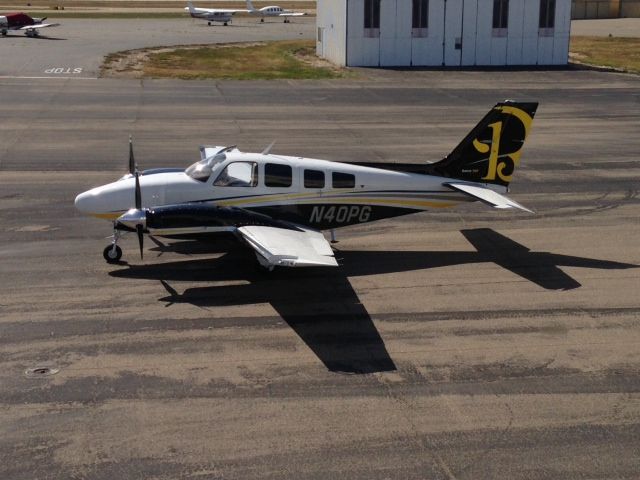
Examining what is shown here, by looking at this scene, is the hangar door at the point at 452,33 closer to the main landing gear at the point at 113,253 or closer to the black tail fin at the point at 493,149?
the black tail fin at the point at 493,149

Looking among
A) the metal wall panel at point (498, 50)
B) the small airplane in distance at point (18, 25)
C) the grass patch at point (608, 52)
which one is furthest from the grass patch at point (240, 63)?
the grass patch at point (608, 52)

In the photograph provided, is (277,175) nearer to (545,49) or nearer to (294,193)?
(294,193)

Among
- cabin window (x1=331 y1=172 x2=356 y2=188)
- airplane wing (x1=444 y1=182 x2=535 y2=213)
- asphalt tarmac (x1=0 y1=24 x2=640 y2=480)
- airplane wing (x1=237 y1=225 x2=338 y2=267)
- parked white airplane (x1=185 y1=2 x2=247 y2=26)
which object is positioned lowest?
asphalt tarmac (x1=0 y1=24 x2=640 y2=480)

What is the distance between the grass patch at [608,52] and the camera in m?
70.2

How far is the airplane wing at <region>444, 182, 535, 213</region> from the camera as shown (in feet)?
63.5

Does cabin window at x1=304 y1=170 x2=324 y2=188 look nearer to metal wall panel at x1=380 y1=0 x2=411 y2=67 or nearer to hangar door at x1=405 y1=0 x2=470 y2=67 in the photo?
metal wall panel at x1=380 y1=0 x2=411 y2=67

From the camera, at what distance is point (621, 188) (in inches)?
1126

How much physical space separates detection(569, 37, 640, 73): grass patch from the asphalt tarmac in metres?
44.0

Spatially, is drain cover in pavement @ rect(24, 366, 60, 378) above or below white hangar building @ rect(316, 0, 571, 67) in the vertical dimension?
below

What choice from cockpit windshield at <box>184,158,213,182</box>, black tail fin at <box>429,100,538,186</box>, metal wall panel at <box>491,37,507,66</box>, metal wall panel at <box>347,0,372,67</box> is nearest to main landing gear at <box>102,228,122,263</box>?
cockpit windshield at <box>184,158,213,182</box>

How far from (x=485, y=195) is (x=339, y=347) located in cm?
670

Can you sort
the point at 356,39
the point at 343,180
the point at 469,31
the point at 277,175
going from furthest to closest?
the point at 469,31 < the point at 356,39 < the point at 343,180 < the point at 277,175

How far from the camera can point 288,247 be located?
17359 millimetres

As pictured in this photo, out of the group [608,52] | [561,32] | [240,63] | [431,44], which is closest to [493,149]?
[431,44]
